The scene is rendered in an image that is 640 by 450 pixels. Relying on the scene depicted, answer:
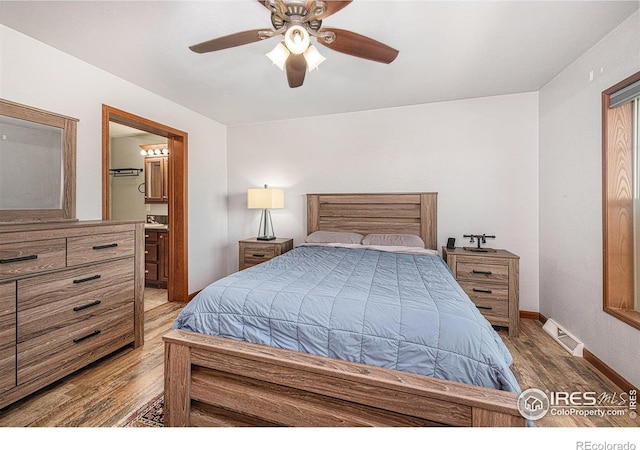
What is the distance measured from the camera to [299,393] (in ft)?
4.26

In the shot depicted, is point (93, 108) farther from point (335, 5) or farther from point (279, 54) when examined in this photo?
point (335, 5)

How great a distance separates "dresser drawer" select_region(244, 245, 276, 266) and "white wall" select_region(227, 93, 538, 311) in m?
0.56

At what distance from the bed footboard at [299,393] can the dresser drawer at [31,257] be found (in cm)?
99

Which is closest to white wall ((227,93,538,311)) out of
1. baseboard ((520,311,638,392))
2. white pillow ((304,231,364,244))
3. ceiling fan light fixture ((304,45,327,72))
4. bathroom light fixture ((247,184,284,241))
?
bathroom light fixture ((247,184,284,241))

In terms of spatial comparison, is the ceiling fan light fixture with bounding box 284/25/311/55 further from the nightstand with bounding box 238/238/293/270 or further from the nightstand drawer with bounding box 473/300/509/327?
the nightstand drawer with bounding box 473/300/509/327

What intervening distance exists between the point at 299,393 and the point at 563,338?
253 centimetres

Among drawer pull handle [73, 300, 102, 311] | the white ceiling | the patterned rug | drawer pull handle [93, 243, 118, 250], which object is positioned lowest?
the patterned rug

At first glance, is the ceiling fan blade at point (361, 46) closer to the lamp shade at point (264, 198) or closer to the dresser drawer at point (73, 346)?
the lamp shade at point (264, 198)

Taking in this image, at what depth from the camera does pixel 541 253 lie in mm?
3000

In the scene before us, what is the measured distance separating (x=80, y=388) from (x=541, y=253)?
13.7 ft

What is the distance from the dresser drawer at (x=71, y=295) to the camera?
1690 mm

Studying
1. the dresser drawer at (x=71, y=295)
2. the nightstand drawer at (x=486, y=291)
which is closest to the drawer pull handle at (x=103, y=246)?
the dresser drawer at (x=71, y=295)

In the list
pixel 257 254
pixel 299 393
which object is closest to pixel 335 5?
pixel 299 393

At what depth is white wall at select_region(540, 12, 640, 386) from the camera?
190 cm
